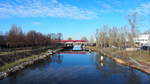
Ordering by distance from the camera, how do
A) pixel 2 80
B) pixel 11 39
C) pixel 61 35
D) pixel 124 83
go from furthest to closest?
pixel 61 35
pixel 11 39
pixel 2 80
pixel 124 83

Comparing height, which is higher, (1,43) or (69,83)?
(1,43)

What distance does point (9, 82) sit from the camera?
17.8 meters

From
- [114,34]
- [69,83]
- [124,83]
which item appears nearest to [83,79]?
[69,83]

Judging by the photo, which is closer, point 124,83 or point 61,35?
point 124,83

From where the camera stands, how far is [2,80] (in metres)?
18.4

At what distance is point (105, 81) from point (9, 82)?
33.7ft

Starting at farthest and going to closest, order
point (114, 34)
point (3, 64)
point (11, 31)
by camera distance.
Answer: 1. point (114, 34)
2. point (11, 31)
3. point (3, 64)

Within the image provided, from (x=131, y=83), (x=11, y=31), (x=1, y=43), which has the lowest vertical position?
(x=131, y=83)

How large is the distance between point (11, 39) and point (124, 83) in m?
33.8

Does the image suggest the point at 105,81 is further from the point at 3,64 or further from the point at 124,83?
the point at 3,64

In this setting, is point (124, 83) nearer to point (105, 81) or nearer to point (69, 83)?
point (105, 81)

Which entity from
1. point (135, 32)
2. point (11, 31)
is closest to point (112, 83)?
point (135, 32)

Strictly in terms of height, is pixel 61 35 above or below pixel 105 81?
above

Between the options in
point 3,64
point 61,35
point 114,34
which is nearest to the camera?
point 3,64
